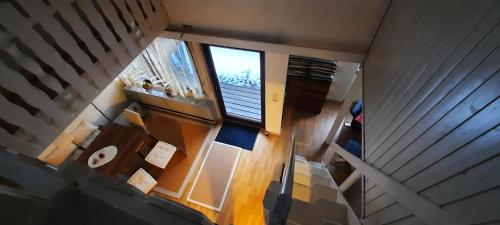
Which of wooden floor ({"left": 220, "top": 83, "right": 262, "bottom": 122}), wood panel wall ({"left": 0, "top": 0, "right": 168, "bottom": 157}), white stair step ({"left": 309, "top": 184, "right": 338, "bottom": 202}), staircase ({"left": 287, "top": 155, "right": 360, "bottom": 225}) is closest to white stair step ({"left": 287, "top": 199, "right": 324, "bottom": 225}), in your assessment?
staircase ({"left": 287, "top": 155, "right": 360, "bottom": 225})

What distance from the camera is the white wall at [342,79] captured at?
145 inches

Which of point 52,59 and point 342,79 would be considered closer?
point 52,59

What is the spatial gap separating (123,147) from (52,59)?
1989mm

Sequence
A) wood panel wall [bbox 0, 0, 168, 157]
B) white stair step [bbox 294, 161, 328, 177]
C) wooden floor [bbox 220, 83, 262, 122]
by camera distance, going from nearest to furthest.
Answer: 1. wood panel wall [bbox 0, 0, 168, 157]
2. white stair step [bbox 294, 161, 328, 177]
3. wooden floor [bbox 220, 83, 262, 122]

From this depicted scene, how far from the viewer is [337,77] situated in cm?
389

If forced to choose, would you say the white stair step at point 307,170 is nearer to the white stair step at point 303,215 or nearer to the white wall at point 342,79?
the white stair step at point 303,215

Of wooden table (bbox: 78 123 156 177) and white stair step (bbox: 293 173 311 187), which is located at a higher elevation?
white stair step (bbox: 293 173 311 187)

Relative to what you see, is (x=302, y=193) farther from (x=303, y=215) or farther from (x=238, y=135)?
(x=238, y=135)

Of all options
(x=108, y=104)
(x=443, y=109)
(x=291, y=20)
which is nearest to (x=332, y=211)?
→ (x=443, y=109)

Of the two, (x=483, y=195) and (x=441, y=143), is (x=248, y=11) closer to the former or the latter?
(x=441, y=143)

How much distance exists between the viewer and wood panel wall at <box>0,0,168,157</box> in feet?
3.98

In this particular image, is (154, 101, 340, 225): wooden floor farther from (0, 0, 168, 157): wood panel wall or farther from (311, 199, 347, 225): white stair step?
(0, 0, 168, 157): wood panel wall

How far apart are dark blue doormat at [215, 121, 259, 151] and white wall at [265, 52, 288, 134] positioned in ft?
1.13

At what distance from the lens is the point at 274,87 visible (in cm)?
302
